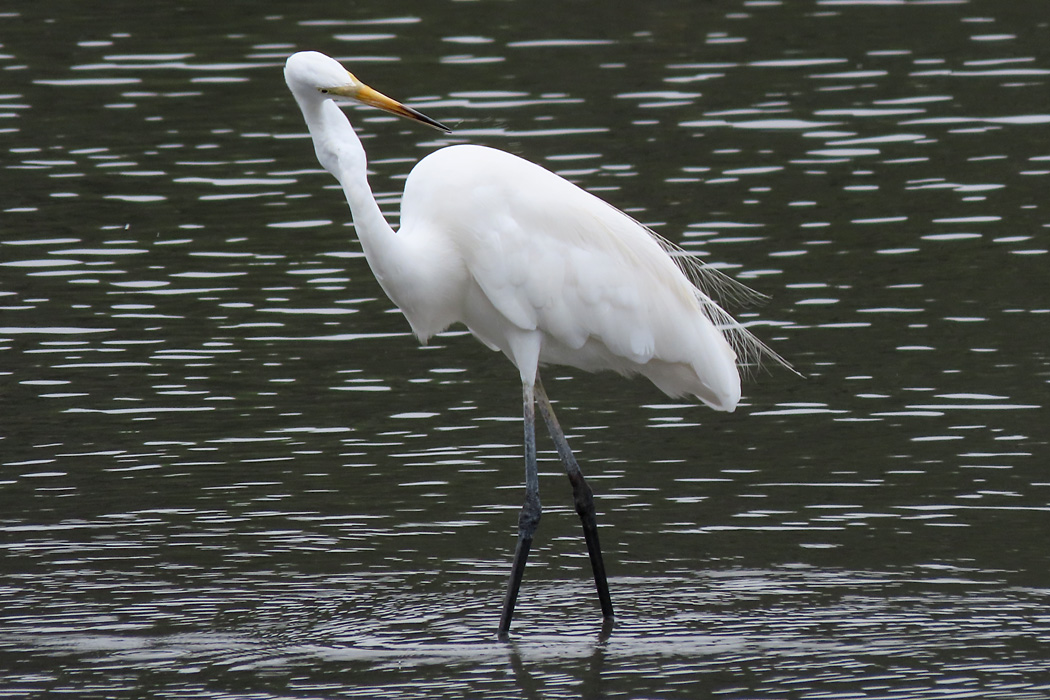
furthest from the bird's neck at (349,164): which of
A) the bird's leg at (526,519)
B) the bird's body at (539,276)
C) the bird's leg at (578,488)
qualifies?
the bird's leg at (578,488)

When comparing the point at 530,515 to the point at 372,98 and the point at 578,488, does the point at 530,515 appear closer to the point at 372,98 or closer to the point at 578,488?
the point at 578,488

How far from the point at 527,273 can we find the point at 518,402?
98.9 inches

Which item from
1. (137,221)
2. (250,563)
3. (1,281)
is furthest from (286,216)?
(250,563)

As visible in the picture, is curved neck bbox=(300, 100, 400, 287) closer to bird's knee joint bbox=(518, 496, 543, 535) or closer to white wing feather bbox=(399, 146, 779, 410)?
white wing feather bbox=(399, 146, 779, 410)

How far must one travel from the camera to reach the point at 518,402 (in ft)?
31.2

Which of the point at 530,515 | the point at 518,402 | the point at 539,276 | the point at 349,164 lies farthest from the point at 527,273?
the point at 518,402

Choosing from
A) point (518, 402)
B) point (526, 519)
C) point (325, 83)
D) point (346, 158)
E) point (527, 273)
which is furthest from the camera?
point (518, 402)

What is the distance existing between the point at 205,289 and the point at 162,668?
16.1 feet

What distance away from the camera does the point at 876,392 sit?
30.7 feet

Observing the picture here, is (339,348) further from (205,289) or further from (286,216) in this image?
(286,216)

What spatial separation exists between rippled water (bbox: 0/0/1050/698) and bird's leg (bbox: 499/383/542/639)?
0.13 metres

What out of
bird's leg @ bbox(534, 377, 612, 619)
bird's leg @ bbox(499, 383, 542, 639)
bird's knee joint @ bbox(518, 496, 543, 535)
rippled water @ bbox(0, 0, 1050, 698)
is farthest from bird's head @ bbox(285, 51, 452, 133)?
rippled water @ bbox(0, 0, 1050, 698)

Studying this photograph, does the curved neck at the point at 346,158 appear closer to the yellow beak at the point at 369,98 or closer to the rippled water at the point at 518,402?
the yellow beak at the point at 369,98

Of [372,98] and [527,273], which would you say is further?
[527,273]
